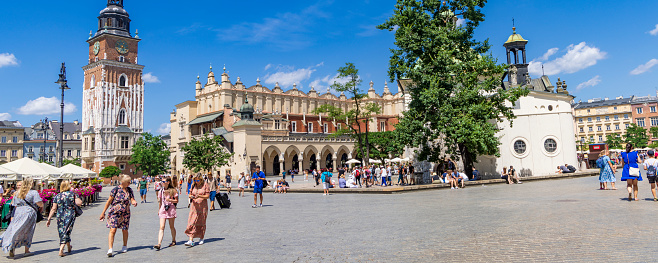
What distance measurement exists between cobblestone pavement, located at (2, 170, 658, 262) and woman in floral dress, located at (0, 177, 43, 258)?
30cm

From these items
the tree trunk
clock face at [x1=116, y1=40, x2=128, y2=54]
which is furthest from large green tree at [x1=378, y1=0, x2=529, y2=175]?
clock face at [x1=116, y1=40, x2=128, y2=54]

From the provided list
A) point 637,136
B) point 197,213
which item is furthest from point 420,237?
point 637,136

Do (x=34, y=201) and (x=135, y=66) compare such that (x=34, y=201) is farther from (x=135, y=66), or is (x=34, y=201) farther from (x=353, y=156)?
(x=135, y=66)

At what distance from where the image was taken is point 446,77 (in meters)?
23.4

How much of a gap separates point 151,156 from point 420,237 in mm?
63042

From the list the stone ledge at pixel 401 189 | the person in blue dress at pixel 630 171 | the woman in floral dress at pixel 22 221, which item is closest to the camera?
the woman in floral dress at pixel 22 221

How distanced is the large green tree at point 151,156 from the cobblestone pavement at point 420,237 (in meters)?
55.1

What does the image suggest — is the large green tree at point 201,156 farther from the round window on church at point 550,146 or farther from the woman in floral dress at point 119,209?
the woman in floral dress at point 119,209

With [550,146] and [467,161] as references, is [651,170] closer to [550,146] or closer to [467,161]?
[467,161]

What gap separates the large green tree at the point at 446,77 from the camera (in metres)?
22.5

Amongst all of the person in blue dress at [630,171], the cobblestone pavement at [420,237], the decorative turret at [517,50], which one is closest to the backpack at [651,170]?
the person in blue dress at [630,171]

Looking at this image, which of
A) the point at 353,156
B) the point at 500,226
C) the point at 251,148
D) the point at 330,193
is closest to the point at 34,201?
the point at 500,226

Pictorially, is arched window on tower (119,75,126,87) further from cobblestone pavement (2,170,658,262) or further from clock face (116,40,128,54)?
cobblestone pavement (2,170,658,262)

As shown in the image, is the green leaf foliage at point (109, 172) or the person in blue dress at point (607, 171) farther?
the green leaf foliage at point (109, 172)
